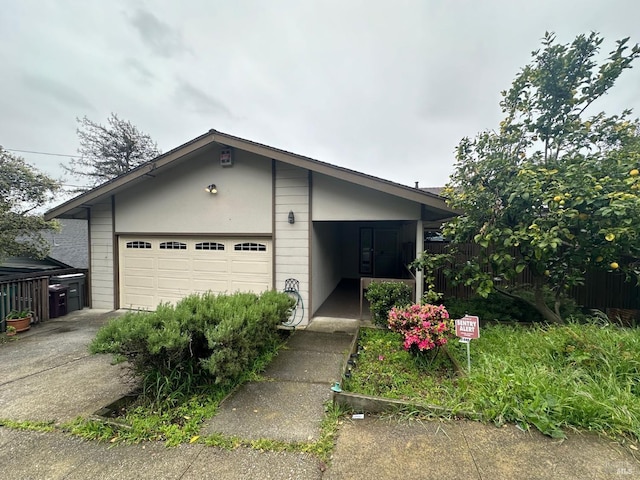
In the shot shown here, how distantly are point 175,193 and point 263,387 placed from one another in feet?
17.4

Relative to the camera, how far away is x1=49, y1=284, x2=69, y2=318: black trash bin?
6699mm

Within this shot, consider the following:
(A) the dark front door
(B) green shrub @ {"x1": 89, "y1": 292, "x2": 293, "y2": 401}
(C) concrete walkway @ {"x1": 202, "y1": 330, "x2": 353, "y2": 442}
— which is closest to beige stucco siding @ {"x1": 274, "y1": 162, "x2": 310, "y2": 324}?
(C) concrete walkway @ {"x1": 202, "y1": 330, "x2": 353, "y2": 442}

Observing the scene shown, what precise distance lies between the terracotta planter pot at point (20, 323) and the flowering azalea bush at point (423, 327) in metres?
7.46

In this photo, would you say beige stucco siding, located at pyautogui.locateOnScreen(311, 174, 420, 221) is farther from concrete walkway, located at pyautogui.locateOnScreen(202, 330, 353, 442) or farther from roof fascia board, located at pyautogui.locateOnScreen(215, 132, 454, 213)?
concrete walkway, located at pyautogui.locateOnScreen(202, 330, 353, 442)

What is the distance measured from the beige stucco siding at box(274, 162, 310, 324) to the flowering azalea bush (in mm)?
2812

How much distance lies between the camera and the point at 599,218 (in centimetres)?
390

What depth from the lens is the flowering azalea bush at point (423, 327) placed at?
3.54 m

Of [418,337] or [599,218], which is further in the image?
[599,218]

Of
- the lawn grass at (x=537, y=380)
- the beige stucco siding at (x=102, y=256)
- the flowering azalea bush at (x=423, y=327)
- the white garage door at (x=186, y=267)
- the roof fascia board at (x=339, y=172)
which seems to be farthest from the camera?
the beige stucco siding at (x=102, y=256)

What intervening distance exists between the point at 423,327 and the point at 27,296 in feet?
27.3

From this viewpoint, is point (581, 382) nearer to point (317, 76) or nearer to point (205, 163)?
point (205, 163)

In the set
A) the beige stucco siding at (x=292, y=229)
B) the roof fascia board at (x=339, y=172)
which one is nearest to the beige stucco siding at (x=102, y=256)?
the roof fascia board at (x=339, y=172)

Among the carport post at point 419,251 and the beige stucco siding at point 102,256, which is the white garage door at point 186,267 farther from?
the carport post at point 419,251

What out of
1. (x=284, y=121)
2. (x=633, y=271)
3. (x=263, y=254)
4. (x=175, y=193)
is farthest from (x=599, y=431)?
(x=284, y=121)
